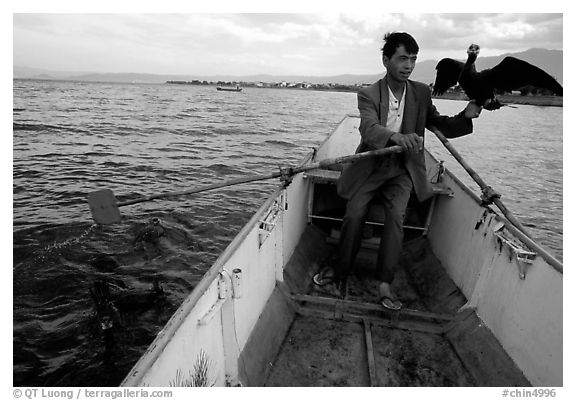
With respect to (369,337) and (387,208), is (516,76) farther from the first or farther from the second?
(369,337)

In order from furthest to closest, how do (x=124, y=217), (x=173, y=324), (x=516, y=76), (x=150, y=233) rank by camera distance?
(x=124, y=217) < (x=150, y=233) < (x=516, y=76) < (x=173, y=324)

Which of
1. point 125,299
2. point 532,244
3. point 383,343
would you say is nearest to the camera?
point 532,244

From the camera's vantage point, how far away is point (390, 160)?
4.06m

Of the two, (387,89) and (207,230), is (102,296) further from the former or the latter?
(387,89)

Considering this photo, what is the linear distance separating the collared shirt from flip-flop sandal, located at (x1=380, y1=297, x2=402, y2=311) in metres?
2.01

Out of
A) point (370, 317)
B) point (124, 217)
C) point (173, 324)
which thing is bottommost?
point (370, 317)

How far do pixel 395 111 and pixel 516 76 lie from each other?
1193 mm

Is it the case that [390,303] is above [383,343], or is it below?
above

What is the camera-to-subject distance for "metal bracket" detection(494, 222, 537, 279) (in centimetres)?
299

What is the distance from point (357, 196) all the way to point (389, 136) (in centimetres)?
91

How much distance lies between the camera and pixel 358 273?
16.6 ft

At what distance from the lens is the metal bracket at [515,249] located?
299 cm

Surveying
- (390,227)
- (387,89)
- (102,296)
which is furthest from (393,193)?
(102,296)

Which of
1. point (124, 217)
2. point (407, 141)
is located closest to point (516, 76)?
point (407, 141)
